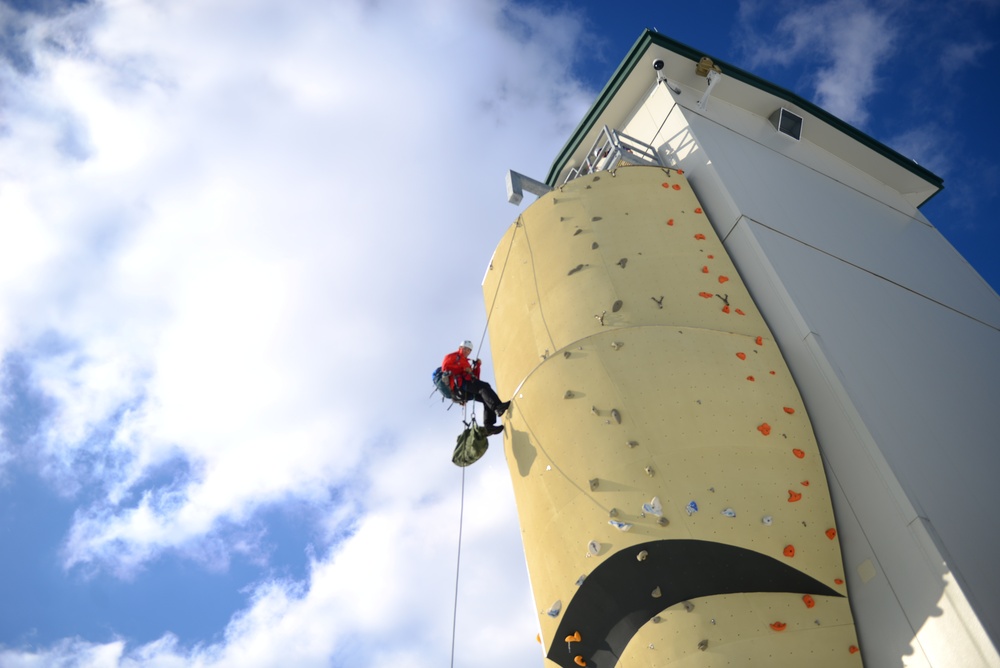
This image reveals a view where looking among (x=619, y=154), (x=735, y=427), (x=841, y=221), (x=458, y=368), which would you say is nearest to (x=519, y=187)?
(x=619, y=154)

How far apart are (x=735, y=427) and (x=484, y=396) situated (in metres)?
3.34

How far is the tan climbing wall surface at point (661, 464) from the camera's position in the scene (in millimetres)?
6391

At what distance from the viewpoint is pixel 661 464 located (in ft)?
22.9

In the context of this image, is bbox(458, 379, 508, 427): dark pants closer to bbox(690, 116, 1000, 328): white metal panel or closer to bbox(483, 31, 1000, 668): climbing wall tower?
bbox(483, 31, 1000, 668): climbing wall tower

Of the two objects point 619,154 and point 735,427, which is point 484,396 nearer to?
point 735,427

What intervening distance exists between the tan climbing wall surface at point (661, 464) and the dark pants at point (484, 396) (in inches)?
10.5

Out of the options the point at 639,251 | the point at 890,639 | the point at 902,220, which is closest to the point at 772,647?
the point at 890,639

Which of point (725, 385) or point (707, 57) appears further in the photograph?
point (707, 57)

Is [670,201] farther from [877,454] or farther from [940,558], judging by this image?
[940,558]

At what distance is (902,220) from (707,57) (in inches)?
197

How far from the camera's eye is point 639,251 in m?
8.96

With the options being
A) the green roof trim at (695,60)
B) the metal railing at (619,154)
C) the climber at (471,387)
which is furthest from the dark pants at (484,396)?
the green roof trim at (695,60)

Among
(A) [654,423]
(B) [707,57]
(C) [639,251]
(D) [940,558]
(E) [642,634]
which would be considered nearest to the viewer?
(D) [940,558]

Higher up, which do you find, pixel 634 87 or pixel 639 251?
pixel 634 87
